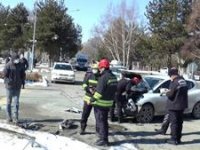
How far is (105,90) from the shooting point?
470 inches

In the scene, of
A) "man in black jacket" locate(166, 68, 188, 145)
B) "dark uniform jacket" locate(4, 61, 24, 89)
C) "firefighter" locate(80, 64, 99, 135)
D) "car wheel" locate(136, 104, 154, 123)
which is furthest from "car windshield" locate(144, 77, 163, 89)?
"dark uniform jacket" locate(4, 61, 24, 89)

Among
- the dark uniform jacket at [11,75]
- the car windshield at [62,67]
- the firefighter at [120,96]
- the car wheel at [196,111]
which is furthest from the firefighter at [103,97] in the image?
the car windshield at [62,67]

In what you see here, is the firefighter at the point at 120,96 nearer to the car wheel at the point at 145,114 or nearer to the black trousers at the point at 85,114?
the car wheel at the point at 145,114

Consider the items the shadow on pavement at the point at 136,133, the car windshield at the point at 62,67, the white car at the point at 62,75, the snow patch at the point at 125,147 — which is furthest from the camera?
the car windshield at the point at 62,67

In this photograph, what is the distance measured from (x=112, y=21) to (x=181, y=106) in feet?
266

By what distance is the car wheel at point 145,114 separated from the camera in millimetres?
16941

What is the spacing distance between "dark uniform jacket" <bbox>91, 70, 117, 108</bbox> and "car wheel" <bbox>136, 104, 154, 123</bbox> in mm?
4970

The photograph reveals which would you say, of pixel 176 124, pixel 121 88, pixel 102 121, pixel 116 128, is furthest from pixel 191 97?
pixel 102 121

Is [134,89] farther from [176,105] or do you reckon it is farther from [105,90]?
[105,90]

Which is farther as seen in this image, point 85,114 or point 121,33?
point 121,33

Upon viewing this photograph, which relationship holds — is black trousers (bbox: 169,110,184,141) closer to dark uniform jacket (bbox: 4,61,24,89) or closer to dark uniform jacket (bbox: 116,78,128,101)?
dark uniform jacket (bbox: 116,78,128,101)

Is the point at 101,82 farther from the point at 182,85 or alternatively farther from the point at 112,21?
the point at 112,21

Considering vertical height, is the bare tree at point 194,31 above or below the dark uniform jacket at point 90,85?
above

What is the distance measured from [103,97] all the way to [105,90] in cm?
17
